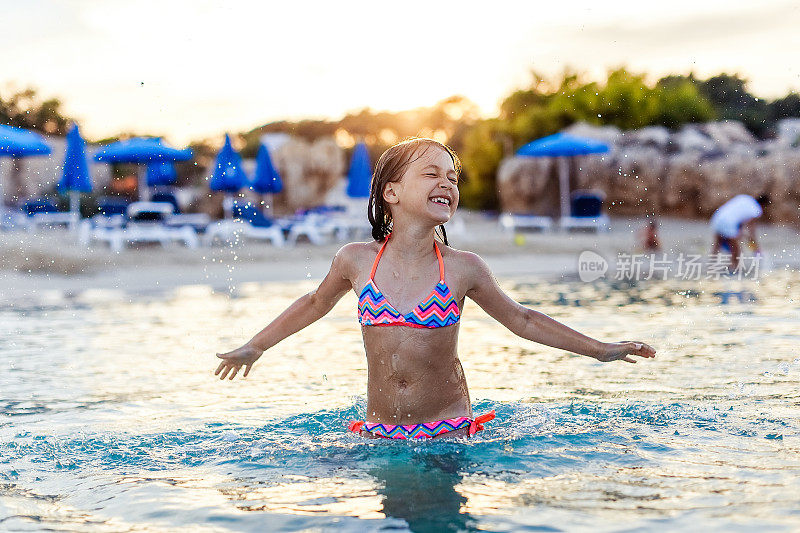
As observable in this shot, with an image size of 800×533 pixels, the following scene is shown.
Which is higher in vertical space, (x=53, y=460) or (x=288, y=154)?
(x=288, y=154)

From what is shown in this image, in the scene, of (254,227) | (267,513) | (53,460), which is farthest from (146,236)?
(267,513)

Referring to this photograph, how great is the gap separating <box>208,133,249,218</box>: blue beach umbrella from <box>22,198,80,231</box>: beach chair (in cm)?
322

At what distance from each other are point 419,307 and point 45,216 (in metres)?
19.6

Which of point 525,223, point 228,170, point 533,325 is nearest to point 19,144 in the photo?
point 228,170

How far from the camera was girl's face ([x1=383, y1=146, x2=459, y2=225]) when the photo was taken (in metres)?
3.57

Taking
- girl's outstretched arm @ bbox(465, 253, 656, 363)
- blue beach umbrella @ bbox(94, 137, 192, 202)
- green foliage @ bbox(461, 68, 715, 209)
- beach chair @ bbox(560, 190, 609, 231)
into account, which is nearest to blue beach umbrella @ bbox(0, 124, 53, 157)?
blue beach umbrella @ bbox(94, 137, 192, 202)

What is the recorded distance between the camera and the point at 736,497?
3.10m

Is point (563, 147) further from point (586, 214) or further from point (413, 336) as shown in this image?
point (413, 336)

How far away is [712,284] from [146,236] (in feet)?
33.9

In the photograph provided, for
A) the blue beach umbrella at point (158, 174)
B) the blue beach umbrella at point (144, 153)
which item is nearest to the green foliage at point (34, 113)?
the blue beach umbrella at point (158, 174)

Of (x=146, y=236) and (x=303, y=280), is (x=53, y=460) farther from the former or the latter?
(x=146, y=236)

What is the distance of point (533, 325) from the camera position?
3.72 metres

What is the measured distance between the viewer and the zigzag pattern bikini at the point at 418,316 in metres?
3.60

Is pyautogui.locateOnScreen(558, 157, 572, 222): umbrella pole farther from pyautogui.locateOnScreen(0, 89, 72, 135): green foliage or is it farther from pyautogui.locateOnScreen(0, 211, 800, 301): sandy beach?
pyautogui.locateOnScreen(0, 89, 72, 135): green foliage
